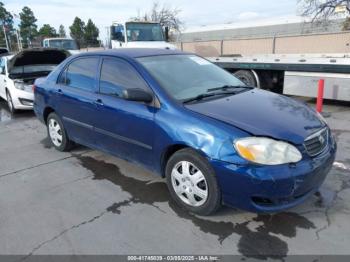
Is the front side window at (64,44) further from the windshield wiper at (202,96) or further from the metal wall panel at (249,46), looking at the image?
the windshield wiper at (202,96)

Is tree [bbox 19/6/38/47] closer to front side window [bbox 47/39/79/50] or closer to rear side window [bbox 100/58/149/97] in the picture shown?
front side window [bbox 47/39/79/50]

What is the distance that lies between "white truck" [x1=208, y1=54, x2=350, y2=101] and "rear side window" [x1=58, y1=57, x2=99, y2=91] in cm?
559

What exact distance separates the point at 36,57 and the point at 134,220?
7659 mm

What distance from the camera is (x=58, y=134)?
5.30 meters

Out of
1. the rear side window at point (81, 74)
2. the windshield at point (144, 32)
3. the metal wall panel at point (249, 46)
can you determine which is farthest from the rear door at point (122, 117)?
the metal wall panel at point (249, 46)

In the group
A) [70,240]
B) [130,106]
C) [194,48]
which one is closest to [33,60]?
[130,106]

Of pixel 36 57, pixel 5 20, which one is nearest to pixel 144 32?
pixel 36 57

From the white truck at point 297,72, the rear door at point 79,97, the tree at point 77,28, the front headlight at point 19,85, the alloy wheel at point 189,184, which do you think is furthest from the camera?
the tree at point 77,28

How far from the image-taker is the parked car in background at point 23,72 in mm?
8250

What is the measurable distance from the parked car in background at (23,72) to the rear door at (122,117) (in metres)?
4.83

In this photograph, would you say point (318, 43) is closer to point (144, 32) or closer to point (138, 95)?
point (144, 32)

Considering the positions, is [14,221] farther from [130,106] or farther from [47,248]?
[130,106]

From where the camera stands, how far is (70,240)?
3.00m

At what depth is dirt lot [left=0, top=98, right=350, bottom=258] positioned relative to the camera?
287 centimetres
